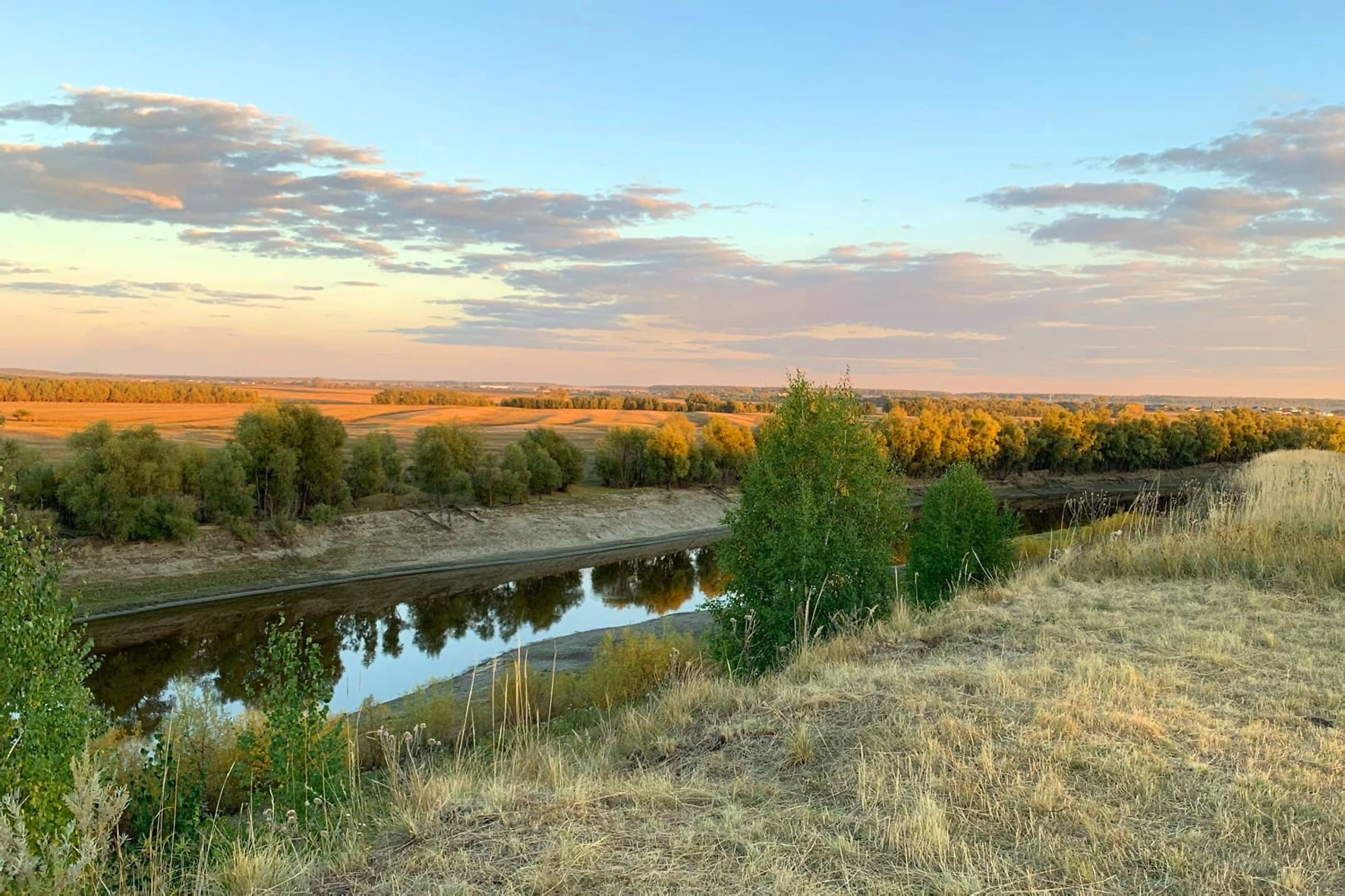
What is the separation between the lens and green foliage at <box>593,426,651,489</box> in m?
67.4

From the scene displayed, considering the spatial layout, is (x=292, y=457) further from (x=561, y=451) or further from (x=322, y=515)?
(x=561, y=451)

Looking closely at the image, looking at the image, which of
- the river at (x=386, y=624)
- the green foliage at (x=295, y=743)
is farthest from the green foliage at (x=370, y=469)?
the green foliage at (x=295, y=743)

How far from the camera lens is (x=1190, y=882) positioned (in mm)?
3965

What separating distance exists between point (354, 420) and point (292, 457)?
64606 mm

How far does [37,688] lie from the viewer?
18.7 ft

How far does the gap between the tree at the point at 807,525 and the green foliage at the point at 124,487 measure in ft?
108

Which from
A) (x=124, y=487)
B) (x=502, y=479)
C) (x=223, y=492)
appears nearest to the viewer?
(x=124, y=487)

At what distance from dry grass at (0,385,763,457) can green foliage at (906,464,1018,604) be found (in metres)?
51.1

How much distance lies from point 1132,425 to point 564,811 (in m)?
108

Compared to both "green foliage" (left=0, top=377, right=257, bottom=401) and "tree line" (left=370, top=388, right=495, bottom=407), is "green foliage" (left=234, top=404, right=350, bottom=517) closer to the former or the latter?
"green foliage" (left=0, top=377, right=257, bottom=401)

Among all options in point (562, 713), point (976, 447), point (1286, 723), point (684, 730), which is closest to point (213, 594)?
point (562, 713)

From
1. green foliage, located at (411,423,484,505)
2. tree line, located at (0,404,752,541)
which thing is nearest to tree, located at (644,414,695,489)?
tree line, located at (0,404,752,541)

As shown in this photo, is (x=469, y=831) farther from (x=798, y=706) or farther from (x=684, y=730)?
(x=798, y=706)

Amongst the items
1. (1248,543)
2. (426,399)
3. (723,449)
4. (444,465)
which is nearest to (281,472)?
(444,465)
